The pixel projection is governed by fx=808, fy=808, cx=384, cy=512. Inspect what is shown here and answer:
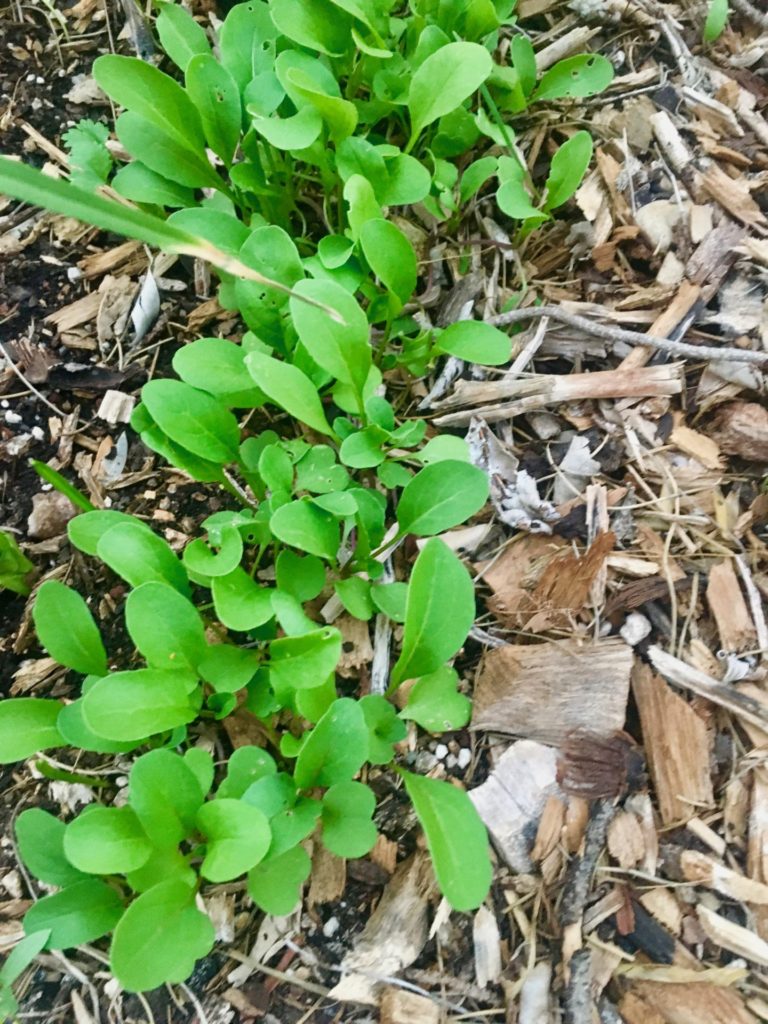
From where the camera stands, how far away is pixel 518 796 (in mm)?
990

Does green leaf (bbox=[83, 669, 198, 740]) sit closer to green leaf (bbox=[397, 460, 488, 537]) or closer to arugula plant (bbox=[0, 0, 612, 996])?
arugula plant (bbox=[0, 0, 612, 996])

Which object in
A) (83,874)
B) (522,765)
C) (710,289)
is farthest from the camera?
(710,289)

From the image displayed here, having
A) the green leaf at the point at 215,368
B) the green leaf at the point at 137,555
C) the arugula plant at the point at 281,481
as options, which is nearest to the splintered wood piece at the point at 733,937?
the arugula plant at the point at 281,481

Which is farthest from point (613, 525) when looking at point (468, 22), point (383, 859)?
point (468, 22)

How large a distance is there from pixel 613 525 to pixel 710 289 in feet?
1.40

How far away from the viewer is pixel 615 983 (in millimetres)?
920

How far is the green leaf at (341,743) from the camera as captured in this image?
843 millimetres

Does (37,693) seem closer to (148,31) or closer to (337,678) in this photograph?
(337,678)

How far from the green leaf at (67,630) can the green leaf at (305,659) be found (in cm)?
24

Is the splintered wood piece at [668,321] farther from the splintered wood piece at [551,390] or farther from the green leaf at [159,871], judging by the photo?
the green leaf at [159,871]

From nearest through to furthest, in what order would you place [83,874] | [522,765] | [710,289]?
[83,874], [522,765], [710,289]

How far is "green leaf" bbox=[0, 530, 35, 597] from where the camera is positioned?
103 cm

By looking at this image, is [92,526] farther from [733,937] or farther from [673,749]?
[733,937]

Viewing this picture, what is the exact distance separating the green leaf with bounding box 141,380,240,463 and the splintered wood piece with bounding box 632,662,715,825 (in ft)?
2.01
